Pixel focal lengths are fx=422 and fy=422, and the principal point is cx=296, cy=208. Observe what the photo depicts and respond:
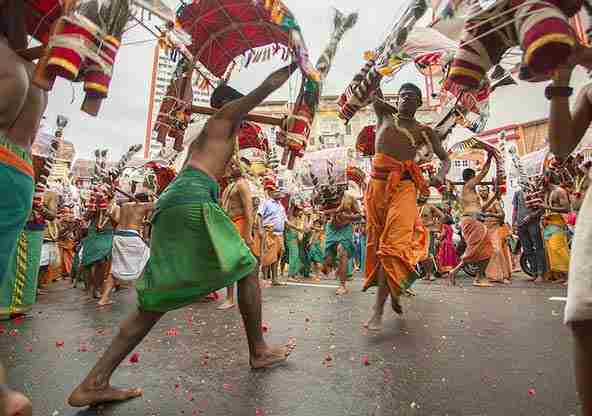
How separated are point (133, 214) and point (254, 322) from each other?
477 centimetres

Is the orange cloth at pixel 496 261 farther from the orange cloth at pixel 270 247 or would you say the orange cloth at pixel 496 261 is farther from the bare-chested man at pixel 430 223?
the orange cloth at pixel 270 247

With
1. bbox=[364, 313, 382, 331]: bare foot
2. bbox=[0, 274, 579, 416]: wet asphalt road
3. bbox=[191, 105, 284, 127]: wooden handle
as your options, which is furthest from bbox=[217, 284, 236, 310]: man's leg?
bbox=[191, 105, 284, 127]: wooden handle

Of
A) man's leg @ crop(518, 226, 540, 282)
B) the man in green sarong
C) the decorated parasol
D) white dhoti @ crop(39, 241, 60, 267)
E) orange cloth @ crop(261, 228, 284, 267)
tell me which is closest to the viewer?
the man in green sarong

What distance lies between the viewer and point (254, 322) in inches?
107

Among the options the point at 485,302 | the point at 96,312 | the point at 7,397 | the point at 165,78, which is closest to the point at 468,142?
the point at 485,302

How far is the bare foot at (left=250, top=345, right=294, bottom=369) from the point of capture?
8.73ft

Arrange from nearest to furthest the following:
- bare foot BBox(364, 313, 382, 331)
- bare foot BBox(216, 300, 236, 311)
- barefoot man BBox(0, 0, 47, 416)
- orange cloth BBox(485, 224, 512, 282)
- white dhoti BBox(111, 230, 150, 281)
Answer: barefoot man BBox(0, 0, 47, 416), bare foot BBox(364, 313, 382, 331), bare foot BBox(216, 300, 236, 311), white dhoti BBox(111, 230, 150, 281), orange cloth BBox(485, 224, 512, 282)

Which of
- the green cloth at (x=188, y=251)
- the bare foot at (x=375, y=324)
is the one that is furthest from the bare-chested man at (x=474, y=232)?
the green cloth at (x=188, y=251)

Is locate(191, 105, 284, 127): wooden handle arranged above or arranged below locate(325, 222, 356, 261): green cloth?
above

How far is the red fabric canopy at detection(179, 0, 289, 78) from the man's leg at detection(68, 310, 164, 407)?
7.89ft

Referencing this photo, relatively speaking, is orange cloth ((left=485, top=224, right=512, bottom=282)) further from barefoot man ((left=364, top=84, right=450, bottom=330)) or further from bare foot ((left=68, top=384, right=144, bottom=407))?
bare foot ((left=68, top=384, right=144, bottom=407))

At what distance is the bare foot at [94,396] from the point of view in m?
2.04

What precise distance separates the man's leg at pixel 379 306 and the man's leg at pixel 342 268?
318cm

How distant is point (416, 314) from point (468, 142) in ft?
16.8
